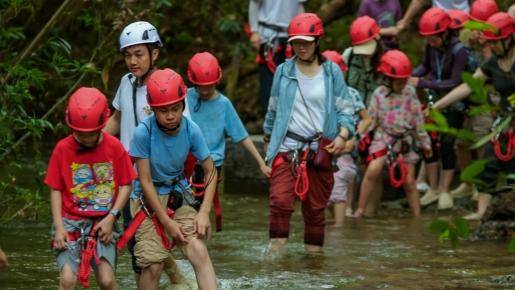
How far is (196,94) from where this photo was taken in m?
8.84

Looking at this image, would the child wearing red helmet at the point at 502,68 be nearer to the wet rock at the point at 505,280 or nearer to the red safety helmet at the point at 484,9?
the red safety helmet at the point at 484,9

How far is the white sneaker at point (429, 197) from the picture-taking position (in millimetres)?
12571

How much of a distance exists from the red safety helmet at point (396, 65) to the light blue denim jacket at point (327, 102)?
231cm

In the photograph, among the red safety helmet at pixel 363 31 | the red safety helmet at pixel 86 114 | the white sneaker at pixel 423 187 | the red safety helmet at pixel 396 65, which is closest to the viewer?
the red safety helmet at pixel 86 114

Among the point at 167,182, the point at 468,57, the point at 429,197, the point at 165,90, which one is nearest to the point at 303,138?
the point at 167,182

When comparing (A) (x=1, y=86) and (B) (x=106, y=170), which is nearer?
(B) (x=106, y=170)

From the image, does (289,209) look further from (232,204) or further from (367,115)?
(232,204)

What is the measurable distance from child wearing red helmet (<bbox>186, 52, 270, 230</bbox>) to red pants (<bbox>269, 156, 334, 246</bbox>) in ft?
1.40

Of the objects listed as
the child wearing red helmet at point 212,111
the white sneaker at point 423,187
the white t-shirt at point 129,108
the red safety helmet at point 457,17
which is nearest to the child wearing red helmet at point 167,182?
the white t-shirt at point 129,108

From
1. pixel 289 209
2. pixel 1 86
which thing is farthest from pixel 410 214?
pixel 1 86

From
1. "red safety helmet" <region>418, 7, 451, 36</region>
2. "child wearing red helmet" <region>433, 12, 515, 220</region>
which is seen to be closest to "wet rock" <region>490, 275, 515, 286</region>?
"child wearing red helmet" <region>433, 12, 515, 220</region>

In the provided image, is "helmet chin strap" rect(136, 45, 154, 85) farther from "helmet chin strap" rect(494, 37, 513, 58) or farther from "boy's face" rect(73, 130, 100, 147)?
"helmet chin strap" rect(494, 37, 513, 58)

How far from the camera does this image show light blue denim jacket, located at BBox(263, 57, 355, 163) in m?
9.12

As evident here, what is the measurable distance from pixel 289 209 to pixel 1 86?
234 cm
